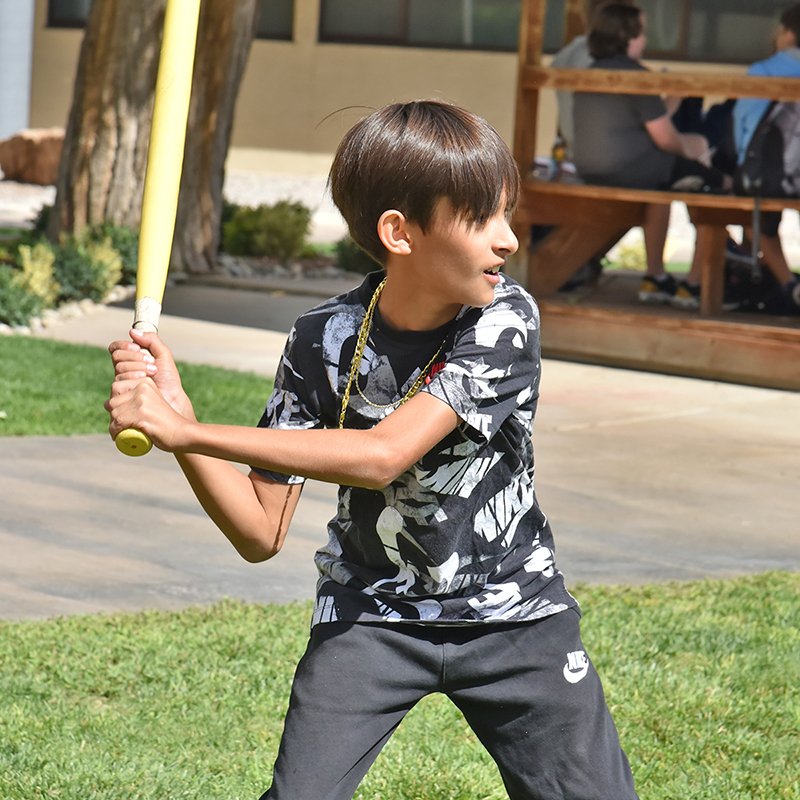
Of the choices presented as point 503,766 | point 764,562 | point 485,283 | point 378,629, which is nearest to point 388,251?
point 485,283

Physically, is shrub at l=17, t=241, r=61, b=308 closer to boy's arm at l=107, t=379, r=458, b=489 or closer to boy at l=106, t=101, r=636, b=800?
boy at l=106, t=101, r=636, b=800

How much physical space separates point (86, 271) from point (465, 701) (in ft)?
29.3

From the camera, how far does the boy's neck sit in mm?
2445

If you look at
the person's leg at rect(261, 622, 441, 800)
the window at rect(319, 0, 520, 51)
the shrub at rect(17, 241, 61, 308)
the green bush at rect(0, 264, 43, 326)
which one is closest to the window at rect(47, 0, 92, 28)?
the window at rect(319, 0, 520, 51)

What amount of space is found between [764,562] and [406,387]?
3173 millimetres

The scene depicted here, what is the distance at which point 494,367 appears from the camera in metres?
2.40

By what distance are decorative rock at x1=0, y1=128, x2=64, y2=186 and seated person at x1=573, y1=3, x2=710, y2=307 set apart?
1388 cm

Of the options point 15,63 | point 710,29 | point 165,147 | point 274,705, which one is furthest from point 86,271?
point 15,63

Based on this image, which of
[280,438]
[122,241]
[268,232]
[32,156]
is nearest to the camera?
[280,438]

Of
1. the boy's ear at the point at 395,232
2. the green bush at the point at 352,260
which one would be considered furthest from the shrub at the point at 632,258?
the boy's ear at the point at 395,232

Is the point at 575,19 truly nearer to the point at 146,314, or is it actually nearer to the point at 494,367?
the point at 494,367

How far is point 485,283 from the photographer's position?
2387mm

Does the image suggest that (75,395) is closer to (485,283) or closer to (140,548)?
(140,548)

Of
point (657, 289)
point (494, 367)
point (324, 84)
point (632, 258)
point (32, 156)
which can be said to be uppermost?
point (494, 367)
